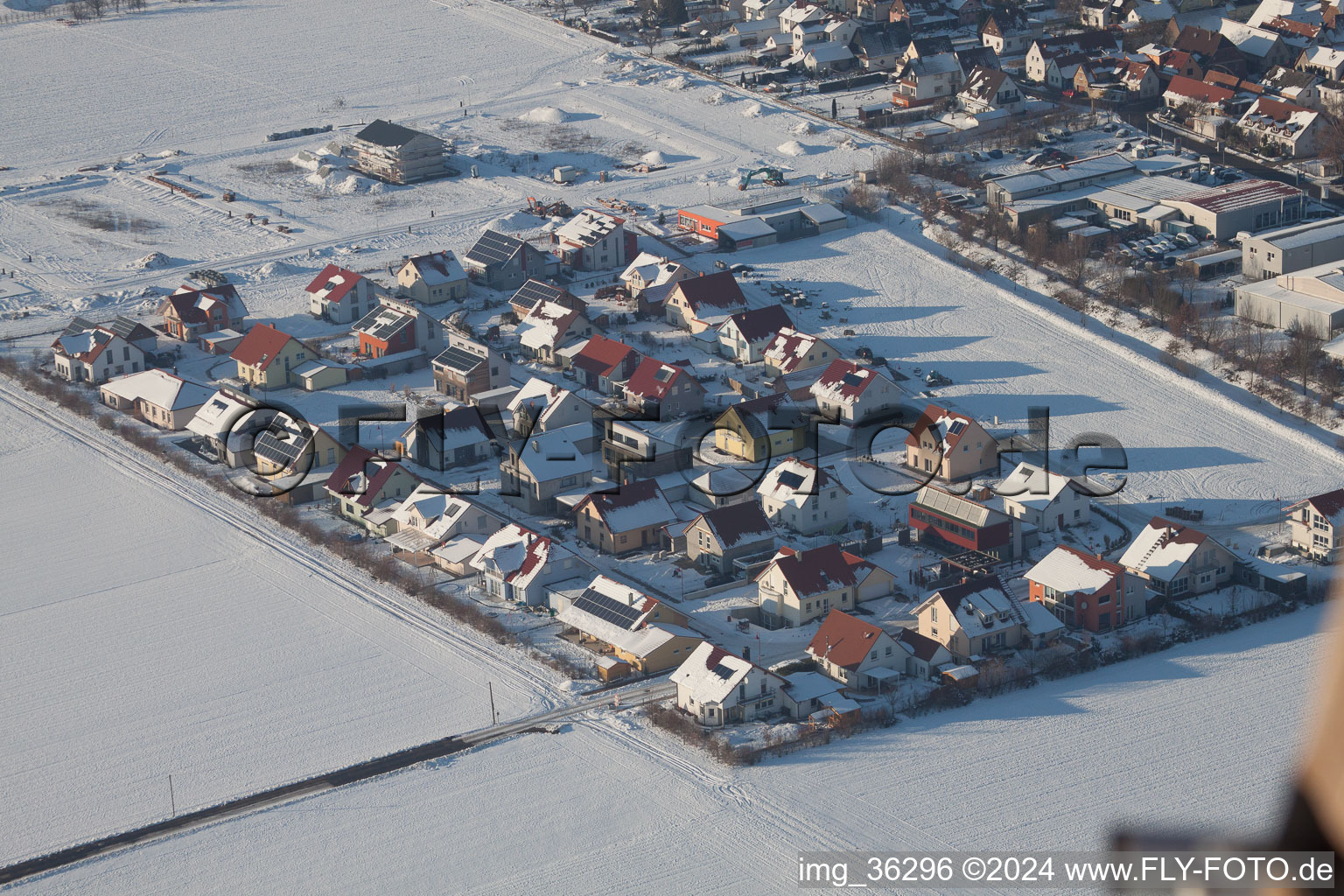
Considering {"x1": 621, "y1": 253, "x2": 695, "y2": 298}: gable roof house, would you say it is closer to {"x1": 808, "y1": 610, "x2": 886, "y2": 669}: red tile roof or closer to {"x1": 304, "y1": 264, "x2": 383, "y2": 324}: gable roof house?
{"x1": 304, "y1": 264, "x2": 383, "y2": 324}: gable roof house

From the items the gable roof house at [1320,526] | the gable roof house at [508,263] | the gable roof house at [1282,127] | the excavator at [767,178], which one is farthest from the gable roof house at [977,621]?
the gable roof house at [1282,127]

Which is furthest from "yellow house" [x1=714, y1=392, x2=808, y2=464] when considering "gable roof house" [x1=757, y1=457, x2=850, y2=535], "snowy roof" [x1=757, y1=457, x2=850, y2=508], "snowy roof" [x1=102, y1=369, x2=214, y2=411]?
"snowy roof" [x1=102, y1=369, x2=214, y2=411]

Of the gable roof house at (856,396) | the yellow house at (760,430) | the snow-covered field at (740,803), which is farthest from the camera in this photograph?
the gable roof house at (856,396)

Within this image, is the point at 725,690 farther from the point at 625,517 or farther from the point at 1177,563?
the point at 1177,563

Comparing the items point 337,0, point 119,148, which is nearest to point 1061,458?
point 119,148

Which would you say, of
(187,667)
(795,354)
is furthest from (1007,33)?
(187,667)

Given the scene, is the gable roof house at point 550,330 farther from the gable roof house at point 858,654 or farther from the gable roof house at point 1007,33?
the gable roof house at point 1007,33
